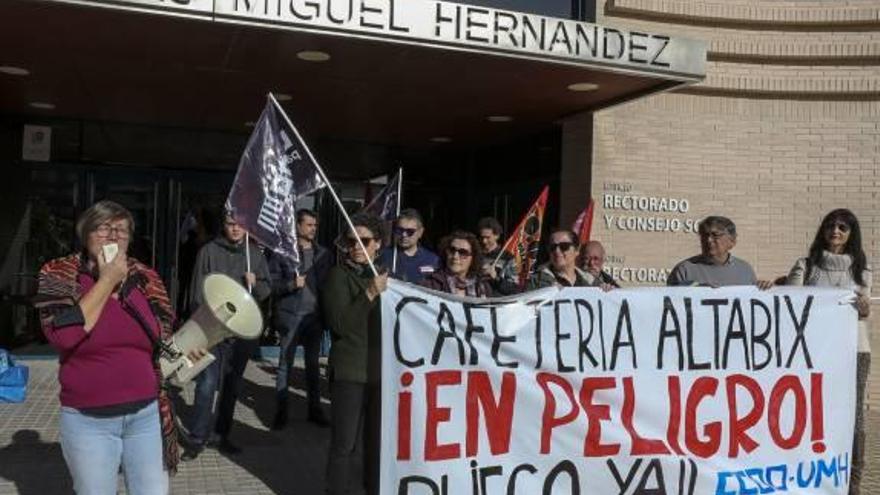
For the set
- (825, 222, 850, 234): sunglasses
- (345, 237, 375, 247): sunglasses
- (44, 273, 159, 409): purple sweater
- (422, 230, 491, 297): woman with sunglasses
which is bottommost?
(44, 273, 159, 409): purple sweater

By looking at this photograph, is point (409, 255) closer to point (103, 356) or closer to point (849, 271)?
point (849, 271)

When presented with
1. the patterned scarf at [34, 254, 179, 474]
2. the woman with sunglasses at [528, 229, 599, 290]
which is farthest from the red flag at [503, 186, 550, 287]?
the patterned scarf at [34, 254, 179, 474]

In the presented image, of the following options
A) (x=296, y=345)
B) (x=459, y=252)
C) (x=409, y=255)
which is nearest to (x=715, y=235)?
(x=459, y=252)

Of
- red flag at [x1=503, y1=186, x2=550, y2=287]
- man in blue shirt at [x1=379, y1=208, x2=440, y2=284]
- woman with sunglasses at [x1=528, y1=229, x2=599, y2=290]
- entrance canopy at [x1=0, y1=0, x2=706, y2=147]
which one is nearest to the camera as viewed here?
woman with sunglasses at [x1=528, y1=229, x2=599, y2=290]

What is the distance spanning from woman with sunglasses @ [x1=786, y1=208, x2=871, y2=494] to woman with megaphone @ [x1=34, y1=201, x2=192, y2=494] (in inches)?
166

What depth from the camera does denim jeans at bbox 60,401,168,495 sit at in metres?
3.39

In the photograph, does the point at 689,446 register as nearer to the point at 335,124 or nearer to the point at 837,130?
the point at 837,130

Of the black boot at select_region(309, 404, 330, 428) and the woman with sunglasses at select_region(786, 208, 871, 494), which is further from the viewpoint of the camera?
the black boot at select_region(309, 404, 330, 428)

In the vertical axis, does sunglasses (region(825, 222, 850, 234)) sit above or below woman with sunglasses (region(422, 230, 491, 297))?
above

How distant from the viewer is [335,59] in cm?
777

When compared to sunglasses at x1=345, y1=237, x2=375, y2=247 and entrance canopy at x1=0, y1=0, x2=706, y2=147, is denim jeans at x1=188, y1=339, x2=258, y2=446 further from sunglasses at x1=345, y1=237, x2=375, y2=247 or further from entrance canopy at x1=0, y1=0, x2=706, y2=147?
entrance canopy at x1=0, y1=0, x2=706, y2=147

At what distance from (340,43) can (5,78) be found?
4.39m

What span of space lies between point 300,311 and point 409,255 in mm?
1252

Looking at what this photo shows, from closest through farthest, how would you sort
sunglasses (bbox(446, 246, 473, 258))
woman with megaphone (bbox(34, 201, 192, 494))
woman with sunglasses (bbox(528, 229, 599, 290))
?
woman with megaphone (bbox(34, 201, 192, 494)), sunglasses (bbox(446, 246, 473, 258)), woman with sunglasses (bbox(528, 229, 599, 290))
